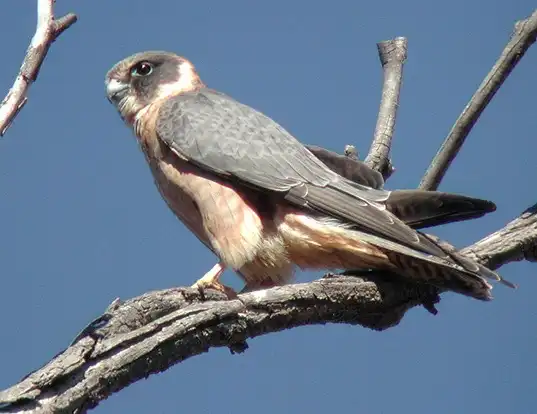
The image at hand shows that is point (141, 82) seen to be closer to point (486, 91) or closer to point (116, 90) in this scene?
point (116, 90)

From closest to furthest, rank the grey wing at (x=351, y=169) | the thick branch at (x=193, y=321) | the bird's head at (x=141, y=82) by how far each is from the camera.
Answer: the thick branch at (x=193, y=321)
the grey wing at (x=351, y=169)
the bird's head at (x=141, y=82)

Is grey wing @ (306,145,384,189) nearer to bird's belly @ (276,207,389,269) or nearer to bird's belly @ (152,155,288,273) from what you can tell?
bird's belly @ (276,207,389,269)

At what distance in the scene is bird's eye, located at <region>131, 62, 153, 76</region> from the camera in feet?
18.2

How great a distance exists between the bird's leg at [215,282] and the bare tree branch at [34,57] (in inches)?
69.4

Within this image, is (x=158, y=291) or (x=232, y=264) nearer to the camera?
(x=158, y=291)

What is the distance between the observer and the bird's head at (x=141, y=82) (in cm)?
543

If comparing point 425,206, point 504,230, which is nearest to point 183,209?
point 425,206

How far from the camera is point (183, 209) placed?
4.87m

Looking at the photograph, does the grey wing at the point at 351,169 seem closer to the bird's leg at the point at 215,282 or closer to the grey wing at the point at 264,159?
the grey wing at the point at 264,159

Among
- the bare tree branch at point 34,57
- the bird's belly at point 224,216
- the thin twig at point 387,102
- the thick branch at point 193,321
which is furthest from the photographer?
the thin twig at point 387,102

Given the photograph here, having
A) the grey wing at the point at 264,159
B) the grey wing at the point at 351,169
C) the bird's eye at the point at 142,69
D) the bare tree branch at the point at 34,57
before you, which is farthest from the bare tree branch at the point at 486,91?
the bare tree branch at the point at 34,57

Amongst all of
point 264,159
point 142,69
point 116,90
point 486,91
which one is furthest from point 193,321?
point 142,69

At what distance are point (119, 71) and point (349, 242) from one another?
1994mm

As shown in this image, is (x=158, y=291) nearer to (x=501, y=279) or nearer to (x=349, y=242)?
(x=349, y=242)
